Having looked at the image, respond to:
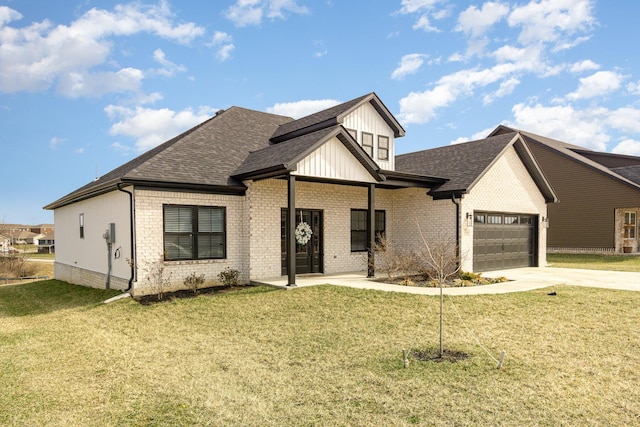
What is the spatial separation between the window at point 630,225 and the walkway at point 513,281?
14629mm

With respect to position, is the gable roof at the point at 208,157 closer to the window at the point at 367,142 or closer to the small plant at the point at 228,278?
the small plant at the point at 228,278

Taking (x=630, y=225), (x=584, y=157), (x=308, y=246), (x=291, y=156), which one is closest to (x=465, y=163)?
(x=308, y=246)

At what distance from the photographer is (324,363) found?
20.4 ft

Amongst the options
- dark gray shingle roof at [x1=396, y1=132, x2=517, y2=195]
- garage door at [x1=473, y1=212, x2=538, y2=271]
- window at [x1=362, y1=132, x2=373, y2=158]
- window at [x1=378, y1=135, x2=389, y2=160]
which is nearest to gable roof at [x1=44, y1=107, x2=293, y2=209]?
window at [x1=362, y1=132, x2=373, y2=158]

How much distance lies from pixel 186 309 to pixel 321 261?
6.11 m

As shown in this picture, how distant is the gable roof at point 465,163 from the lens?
15.8 m

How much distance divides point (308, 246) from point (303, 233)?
2.11 feet

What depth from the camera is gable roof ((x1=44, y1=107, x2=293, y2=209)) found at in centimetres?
1205

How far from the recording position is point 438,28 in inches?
496

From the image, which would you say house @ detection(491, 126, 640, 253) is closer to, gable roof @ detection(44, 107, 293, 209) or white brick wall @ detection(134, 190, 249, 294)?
gable roof @ detection(44, 107, 293, 209)

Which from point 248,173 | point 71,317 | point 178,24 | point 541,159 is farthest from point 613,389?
point 541,159

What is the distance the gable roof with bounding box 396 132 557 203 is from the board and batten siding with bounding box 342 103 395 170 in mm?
1843

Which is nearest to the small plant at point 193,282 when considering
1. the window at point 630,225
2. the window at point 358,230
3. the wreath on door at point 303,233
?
the wreath on door at point 303,233

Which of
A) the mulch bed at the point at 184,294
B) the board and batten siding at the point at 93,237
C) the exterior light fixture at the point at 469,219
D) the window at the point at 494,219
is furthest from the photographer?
the window at the point at 494,219
